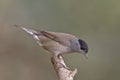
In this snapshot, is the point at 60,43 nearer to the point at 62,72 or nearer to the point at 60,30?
the point at 62,72

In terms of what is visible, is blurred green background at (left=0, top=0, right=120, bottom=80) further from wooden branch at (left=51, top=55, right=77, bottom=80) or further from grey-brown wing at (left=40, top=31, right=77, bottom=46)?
wooden branch at (left=51, top=55, right=77, bottom=80)

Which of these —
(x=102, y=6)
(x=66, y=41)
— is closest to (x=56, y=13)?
(x=102, y=6)

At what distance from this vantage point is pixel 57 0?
5.76m

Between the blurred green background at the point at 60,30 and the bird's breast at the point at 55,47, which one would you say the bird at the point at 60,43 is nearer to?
the bird's breast at the point at 55,47

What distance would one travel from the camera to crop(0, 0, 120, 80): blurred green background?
206 inches

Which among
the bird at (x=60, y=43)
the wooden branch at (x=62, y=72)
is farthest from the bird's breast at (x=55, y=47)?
the wooden branch at (x=62, y=72)

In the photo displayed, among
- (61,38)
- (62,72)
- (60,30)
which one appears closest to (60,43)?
(61,38)

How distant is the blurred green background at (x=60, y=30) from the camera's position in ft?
17.2

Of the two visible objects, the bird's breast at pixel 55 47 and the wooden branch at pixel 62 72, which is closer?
the wooden branch at pixel 62 72

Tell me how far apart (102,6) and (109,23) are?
265mm

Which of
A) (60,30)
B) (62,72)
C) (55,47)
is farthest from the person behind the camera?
(60,30)

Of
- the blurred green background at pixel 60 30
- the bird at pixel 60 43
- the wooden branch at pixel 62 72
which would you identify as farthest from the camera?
the blurred green background at pixel 60 30

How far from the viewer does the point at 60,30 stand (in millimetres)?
5480

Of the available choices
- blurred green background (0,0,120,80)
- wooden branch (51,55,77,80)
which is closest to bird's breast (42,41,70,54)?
wooden branch (51,55,77,80)
